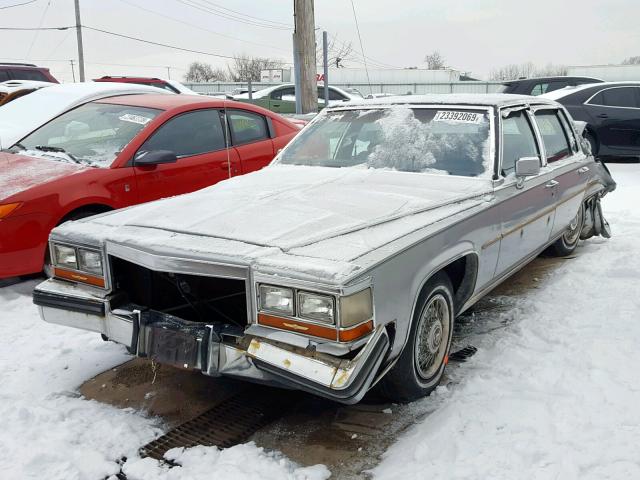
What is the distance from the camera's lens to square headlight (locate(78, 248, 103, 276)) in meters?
3.17

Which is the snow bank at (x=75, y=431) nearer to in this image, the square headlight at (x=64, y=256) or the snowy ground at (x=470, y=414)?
the snowy ground at (x=470, y=414)

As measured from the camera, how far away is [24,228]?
15.0 feet

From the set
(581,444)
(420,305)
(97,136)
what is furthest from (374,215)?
(97,136)

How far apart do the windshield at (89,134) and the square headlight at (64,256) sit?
1.98 m

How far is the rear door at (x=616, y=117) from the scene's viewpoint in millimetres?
10766

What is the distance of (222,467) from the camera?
8.66 feet

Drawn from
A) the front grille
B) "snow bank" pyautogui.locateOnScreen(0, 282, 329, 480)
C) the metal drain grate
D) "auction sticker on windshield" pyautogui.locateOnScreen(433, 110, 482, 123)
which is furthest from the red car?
the metal drain grate

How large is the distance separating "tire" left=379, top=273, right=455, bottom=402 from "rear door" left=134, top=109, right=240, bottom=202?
2.78 m

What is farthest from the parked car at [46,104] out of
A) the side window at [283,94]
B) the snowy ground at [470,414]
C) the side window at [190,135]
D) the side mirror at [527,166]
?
the side window at [283,94]

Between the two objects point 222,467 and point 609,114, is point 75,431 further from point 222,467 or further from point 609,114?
point 609,114

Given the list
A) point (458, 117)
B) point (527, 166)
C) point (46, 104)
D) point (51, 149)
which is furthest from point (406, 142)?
point (46, 104)

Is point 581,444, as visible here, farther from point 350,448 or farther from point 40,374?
point 40,374

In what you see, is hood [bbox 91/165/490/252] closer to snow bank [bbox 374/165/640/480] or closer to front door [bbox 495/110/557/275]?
front door [bbox 495/110/557/275]

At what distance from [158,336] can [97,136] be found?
3.21 metres
